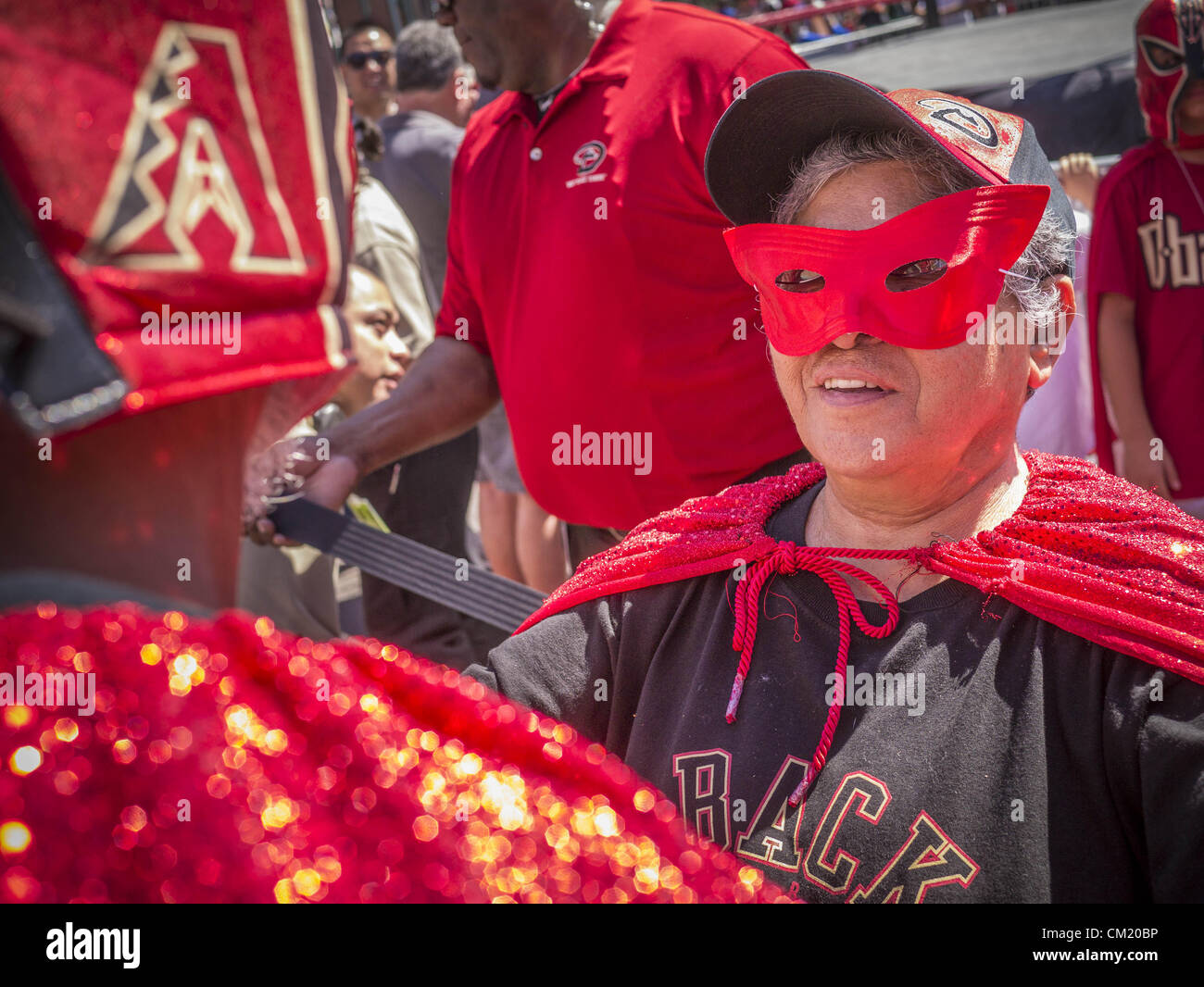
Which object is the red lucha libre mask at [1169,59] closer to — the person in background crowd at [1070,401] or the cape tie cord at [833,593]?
the person in background crowd at [1070,401]

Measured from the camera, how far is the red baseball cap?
5.32 ft

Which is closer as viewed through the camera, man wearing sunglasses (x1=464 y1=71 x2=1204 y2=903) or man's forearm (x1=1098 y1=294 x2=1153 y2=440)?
man wearing sunglasses (x1=464 y1=71 x2=1204 y2=903)

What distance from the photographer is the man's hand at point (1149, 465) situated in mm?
3391

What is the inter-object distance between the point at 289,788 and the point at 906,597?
1.11 metres

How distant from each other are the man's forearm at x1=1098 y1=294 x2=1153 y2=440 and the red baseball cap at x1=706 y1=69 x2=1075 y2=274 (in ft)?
5.96

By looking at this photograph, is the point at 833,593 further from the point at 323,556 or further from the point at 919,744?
the point at 323,556

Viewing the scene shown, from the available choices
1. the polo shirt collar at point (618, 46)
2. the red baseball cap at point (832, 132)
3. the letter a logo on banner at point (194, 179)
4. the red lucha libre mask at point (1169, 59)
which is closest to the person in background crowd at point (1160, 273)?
the red lucha libre mask at point (1169, 59)

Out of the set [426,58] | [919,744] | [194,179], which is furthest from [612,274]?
[426,58]

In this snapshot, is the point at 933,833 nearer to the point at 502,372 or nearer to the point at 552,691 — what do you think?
the point at 552,691

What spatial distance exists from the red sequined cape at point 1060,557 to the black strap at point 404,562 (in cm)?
54

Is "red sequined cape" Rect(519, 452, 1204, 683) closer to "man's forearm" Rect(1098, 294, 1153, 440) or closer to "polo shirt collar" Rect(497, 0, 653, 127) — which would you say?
"polo shirt collar" Rect(497, 0, 653, 127)

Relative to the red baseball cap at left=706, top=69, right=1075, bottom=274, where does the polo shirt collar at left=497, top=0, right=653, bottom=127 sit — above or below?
above

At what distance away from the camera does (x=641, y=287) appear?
2.56 m

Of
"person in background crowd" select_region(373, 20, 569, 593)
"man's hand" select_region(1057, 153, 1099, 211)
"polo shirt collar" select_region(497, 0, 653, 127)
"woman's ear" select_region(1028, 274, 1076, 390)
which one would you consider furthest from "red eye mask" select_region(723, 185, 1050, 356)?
"person in background crowd" select_region(373, 20, 569, 593)
